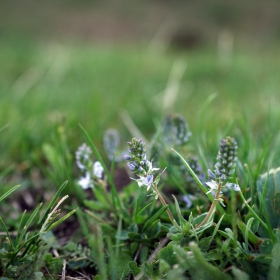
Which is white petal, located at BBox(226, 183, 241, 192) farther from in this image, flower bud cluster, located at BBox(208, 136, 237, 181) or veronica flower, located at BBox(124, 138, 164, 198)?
veronica flower, located at BBox(124, 138, 164, 198)

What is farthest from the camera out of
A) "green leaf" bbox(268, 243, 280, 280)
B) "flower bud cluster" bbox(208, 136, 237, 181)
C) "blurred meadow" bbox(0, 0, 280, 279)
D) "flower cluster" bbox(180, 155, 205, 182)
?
"blurred meadow" bbox(0, 0, 280, 279)

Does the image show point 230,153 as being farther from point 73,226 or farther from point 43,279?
point 73,226

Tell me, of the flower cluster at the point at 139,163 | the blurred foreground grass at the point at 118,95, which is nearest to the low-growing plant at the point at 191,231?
the flower cluster at the point at 139,163

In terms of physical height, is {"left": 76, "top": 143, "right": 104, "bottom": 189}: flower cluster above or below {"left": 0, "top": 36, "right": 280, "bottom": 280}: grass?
above

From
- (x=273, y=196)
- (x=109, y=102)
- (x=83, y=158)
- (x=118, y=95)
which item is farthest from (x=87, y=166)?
(x=118, y=95)

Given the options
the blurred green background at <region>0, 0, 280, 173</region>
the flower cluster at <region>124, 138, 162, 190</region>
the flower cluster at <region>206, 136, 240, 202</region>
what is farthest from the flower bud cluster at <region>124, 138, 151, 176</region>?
the blurred green background at <region>0, 0, 280, 173</region>

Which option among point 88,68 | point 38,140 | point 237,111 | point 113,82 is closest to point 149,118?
point 237,111

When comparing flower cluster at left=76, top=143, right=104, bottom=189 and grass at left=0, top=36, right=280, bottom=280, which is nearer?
grass at left=0, top=36, right=280, bottom=280
